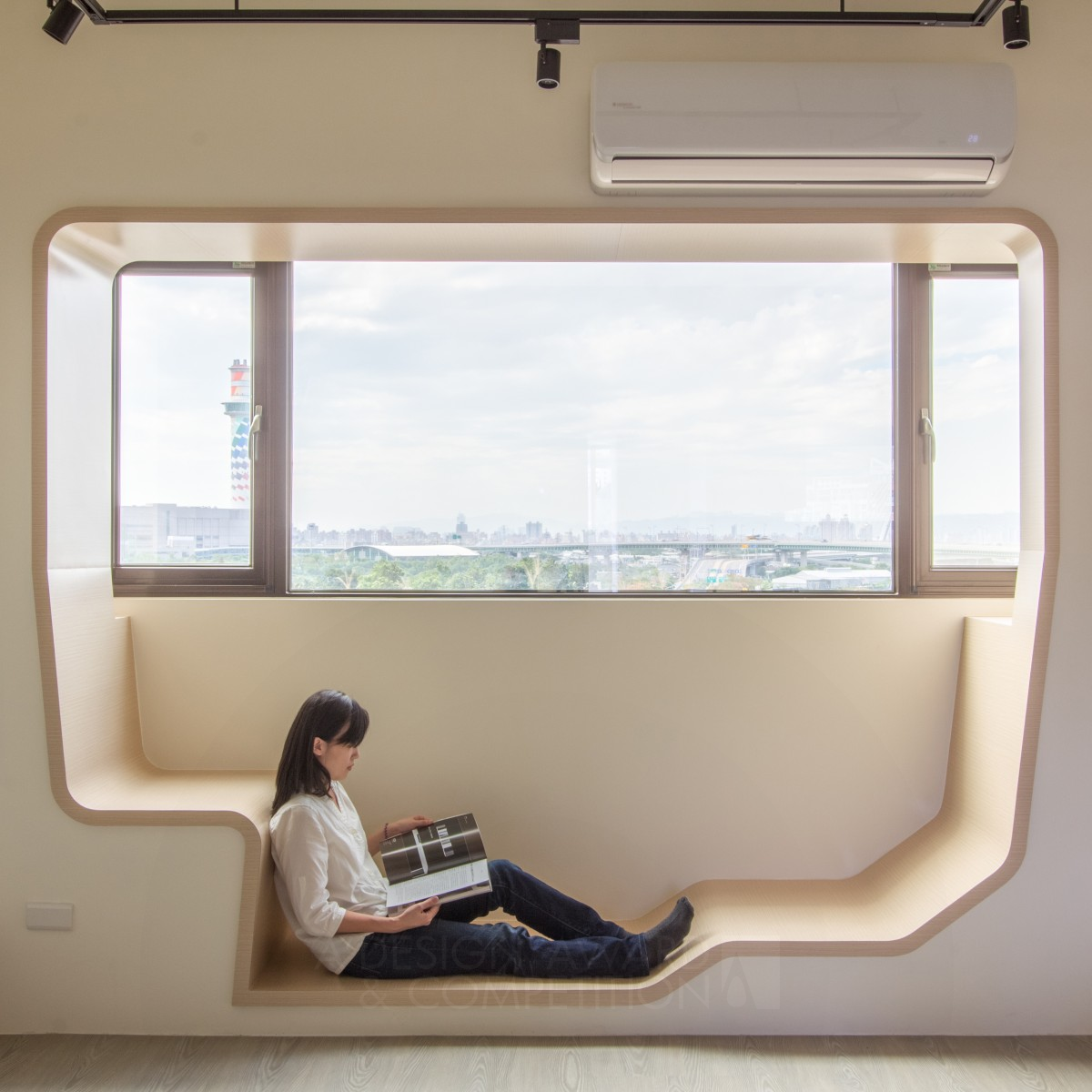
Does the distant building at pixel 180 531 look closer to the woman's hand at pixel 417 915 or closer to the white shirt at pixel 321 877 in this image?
the white shirt at pixel 321 877

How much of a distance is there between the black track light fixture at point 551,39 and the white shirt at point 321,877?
1.88 metres

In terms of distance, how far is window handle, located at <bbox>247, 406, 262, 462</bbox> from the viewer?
9.00ft

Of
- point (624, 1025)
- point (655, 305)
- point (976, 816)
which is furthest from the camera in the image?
point (655, 305)

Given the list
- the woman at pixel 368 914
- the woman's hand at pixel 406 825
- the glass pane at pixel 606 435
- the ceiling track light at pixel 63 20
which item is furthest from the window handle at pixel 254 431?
the woman's hand at pixel 406 825

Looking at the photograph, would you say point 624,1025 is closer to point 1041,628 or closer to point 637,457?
point 1041,628

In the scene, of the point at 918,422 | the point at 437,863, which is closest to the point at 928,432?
the point at 918,422

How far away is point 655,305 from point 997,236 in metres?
1.01

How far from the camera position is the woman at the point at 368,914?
82.7 inches

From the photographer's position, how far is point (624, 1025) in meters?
2.12

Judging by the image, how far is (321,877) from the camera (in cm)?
209

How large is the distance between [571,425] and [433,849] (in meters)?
1.39

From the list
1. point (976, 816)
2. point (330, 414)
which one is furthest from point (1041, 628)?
point (330, 414)

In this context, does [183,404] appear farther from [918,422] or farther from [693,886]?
[918,422]

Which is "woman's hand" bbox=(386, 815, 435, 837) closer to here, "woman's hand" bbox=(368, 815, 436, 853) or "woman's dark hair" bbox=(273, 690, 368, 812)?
"woman's hand" bbox=(368, 815, 436, 853)
